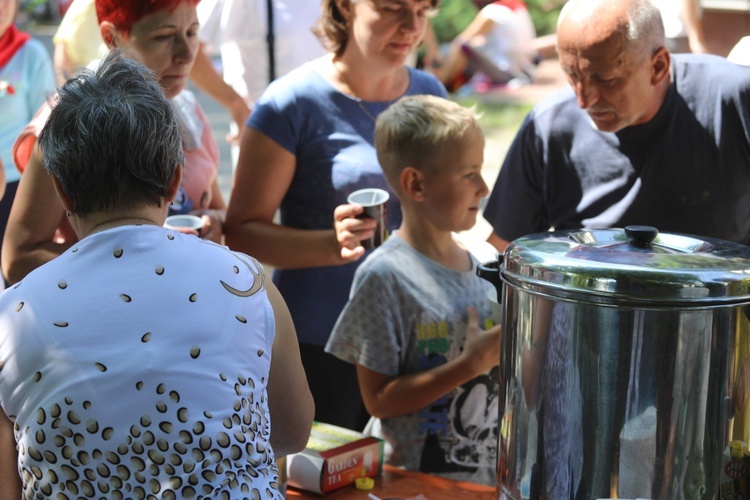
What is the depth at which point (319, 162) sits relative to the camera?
90.4 inches

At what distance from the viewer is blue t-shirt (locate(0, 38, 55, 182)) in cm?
297

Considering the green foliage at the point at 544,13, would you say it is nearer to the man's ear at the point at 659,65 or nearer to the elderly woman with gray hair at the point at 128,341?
the man's ear at the point at 659,65

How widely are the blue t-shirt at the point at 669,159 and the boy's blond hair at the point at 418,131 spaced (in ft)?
0.76

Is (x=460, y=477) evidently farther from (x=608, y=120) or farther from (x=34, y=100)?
(x=34, y=100)

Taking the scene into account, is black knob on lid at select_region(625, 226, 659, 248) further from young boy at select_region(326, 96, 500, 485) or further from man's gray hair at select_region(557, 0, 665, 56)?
man's gray hair at select_region(557, 0, 665, 56)

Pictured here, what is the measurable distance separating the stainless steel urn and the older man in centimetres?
80

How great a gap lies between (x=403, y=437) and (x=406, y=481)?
22 cm

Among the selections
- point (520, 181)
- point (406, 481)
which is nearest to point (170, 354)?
point (406, 481)

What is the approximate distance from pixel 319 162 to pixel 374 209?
1.33 feet

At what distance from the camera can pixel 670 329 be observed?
122cm

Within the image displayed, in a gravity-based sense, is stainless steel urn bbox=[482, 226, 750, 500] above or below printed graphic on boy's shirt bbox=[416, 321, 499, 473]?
above

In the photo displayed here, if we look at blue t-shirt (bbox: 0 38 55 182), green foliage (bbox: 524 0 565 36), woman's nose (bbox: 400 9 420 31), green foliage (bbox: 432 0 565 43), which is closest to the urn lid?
woman's nose (bbox: 400 9 420 31)

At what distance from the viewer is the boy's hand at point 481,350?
1.83 m

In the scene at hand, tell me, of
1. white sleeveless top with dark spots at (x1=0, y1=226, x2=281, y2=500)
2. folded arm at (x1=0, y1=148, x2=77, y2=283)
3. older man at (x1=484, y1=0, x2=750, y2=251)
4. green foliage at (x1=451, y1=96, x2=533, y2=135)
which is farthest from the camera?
green foliage at (x1=451, y1=96, x2=533, y2=135)
